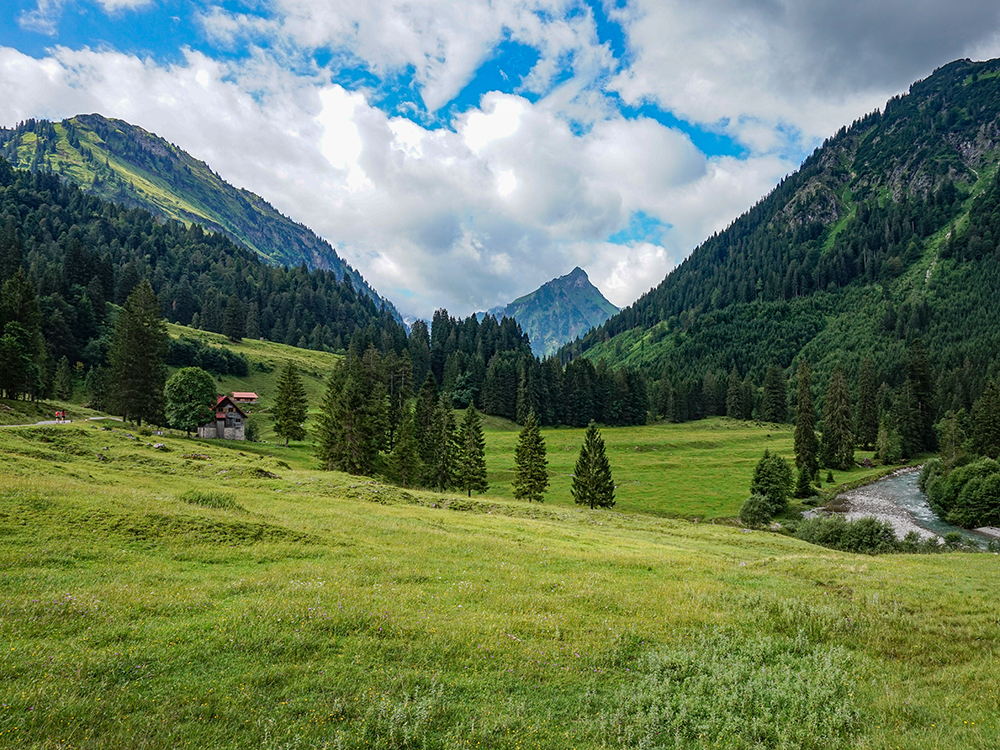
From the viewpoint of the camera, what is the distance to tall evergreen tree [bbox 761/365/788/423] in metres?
174

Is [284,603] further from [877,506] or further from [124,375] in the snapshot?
[877,506]

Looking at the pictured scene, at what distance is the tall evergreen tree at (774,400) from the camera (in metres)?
174

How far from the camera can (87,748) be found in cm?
695

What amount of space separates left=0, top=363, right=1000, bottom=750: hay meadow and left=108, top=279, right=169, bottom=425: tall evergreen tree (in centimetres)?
4981

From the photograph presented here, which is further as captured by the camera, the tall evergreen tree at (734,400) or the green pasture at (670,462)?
the tall evergreen tree at (734,400)

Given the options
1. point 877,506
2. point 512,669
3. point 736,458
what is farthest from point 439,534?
point 736,458

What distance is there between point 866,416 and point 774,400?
148 ft

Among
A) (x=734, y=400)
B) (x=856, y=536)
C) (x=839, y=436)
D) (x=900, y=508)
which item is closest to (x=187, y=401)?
(x=856, y=536)

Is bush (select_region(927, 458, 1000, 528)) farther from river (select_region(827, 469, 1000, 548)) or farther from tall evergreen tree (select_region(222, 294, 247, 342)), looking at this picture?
tall evergreen tree (select_region(222, 294, 247, 342))

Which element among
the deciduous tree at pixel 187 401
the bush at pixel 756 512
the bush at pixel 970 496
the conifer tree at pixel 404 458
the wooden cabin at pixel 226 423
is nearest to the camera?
the bush at pixel 756 512

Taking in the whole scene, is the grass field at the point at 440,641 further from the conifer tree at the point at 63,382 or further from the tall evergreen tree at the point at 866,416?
the tall evergreen tree at the point at 866,416

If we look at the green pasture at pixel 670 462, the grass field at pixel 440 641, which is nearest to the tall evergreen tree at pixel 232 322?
the green pasture at pixel 670 462

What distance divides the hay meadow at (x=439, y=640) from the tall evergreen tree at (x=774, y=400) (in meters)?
165

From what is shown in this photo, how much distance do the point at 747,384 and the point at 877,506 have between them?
119 meters
